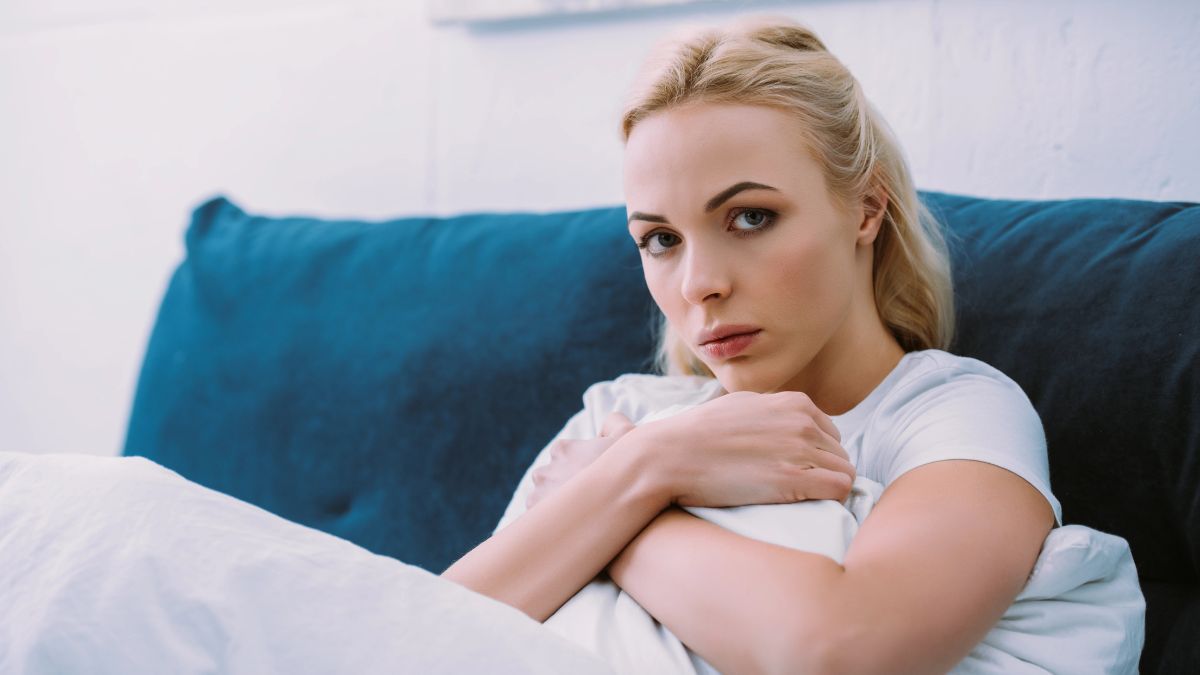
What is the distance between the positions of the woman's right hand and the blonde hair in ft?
0.85

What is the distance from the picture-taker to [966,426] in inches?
39.1

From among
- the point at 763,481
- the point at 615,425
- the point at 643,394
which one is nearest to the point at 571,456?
the point at 615,425

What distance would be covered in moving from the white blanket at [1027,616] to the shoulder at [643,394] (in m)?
0.35

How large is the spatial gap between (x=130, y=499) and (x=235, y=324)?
858 millimetres

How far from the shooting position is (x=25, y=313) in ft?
8.79

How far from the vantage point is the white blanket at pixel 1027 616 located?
0.88m

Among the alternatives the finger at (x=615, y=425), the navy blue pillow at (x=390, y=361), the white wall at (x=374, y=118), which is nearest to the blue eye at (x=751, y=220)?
the finger at (x=615, y=425)

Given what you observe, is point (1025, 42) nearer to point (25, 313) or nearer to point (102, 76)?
point (102, 76)

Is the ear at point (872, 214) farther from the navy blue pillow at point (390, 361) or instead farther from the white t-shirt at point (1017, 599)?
the navy blue pillow at point (390, 361)

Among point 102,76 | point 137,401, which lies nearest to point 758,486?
point 137,401

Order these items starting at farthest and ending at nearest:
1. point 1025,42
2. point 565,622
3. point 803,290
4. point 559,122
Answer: point 559,122
point 1025,42
point 803,290
point 565,622

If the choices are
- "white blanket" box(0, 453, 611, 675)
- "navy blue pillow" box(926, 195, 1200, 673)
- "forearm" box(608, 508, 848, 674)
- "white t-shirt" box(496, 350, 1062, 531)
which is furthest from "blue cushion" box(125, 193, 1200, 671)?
"white blanket" box(0, 453, 611, 675)

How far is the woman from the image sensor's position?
0.84 metres

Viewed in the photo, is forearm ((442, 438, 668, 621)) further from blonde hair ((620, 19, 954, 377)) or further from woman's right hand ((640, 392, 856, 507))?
blonde hair ((620, 19, 954, 377))
